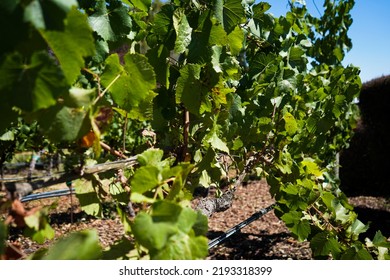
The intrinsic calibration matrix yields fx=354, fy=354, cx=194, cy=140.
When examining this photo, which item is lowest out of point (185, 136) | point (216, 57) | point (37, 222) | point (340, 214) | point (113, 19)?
point (340, 214)

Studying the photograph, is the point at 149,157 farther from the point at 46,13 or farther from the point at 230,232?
the point at 230,232

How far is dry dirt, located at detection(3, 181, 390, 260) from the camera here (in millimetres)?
4086

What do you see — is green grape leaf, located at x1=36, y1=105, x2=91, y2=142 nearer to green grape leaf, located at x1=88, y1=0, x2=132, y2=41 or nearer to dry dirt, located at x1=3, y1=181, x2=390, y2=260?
green grape leaf, located at x1=88, y1=0, x2=132, y2=41

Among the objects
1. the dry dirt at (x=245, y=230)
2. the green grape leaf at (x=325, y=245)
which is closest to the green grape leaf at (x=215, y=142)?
the green grape leaf at (x=325, y=245)

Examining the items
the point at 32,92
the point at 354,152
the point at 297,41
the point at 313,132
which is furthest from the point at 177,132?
the point at 354,152

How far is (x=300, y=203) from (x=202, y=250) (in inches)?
46.3

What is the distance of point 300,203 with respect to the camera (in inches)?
66.6

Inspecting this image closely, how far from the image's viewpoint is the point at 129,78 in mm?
851

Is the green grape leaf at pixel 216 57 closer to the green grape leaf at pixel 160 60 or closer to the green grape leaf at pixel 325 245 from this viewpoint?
the green grape leaf at pixel 160 60

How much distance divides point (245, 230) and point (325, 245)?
3523mm

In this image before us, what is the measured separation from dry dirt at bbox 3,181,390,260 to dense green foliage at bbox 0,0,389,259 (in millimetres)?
2169

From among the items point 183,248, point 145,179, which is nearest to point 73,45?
point 145,179

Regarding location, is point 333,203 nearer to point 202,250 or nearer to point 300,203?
point 300,203

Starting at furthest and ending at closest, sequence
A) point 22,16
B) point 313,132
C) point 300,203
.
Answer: point 313,132, point 300,203, point 22,16
